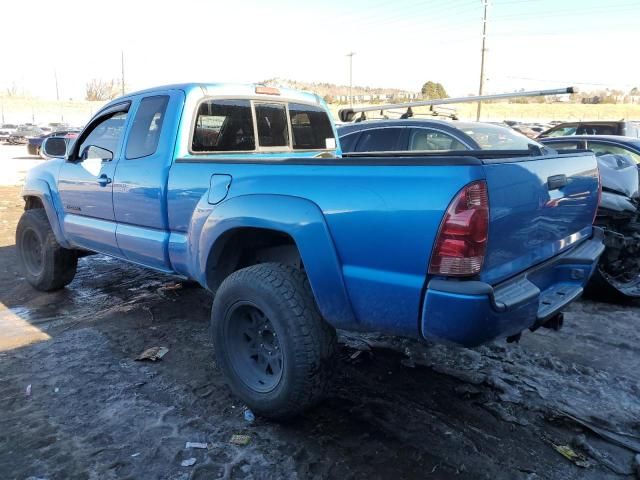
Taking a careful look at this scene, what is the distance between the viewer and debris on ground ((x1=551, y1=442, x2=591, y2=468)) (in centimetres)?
268

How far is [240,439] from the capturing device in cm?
290

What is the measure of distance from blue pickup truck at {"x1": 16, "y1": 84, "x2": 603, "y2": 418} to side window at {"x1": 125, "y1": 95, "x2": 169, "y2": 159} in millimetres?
15

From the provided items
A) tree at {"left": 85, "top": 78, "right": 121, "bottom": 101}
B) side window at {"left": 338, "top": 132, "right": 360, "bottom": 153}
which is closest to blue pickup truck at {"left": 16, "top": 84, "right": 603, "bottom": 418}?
side window at {"left": 338, "top": 132, "right": 360, "bottom": 153}

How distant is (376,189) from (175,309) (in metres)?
3.24

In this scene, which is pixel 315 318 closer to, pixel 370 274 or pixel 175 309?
pixel 370 274

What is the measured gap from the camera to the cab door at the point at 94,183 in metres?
4.30

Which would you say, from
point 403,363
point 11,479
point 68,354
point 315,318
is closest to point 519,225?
point 315,318

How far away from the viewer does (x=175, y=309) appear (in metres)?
5.04

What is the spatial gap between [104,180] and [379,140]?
4.00 meters

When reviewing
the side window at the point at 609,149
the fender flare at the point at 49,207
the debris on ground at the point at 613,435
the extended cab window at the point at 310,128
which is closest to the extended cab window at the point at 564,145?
the side window at the point at 609,149

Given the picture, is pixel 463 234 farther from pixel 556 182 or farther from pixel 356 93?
pixel 356 93

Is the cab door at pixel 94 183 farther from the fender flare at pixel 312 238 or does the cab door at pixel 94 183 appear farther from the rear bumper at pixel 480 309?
the rear bumper at pixel 480 309

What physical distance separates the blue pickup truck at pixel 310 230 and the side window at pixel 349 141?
2891 mm

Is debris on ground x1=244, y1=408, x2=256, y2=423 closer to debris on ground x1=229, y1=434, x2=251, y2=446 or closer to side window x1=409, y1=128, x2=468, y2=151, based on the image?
debris on ground x1=229, y1=434, x2=251, y2=446
